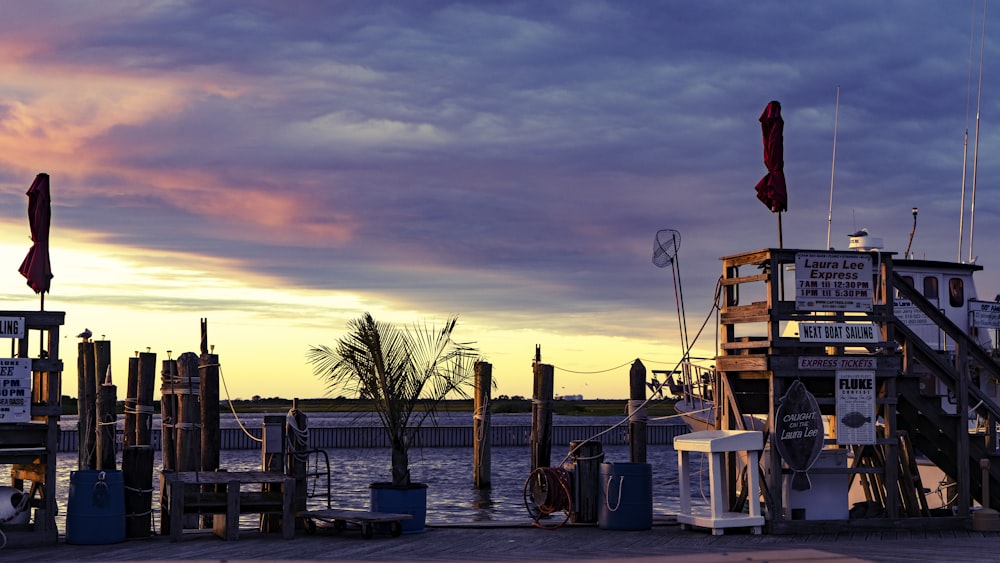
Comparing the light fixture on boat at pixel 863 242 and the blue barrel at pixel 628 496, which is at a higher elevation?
the light fixture on boat at pixel 863 242

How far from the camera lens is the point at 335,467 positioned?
56188mm

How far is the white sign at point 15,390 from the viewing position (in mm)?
16141

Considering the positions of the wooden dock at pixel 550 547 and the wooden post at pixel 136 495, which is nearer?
the wooden dock at pixel 550 547

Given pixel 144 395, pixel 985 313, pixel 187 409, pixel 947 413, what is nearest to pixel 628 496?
pixel 947 413

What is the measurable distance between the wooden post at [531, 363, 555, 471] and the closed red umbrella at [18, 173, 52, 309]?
1631 centimetres

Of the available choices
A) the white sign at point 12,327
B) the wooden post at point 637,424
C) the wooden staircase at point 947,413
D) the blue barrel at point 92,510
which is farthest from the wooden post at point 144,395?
the wooden staircase at point 947,413

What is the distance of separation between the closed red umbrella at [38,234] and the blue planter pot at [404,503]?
597cm

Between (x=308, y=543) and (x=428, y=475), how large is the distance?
34777 mm

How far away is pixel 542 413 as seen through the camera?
32562 millimetres

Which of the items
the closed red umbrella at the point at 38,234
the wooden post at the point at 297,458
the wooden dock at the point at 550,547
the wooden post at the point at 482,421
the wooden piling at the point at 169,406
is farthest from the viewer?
the wooden post at the point at 482,421

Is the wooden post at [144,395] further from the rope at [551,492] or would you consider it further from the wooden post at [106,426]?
the rope at [551,492]

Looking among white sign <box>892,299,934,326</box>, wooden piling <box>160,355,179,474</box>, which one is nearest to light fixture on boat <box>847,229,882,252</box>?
white sign <box>892,299,934,326</box>

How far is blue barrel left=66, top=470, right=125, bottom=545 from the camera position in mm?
15922

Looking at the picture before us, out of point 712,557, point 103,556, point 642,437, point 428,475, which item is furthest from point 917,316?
point 428,475
